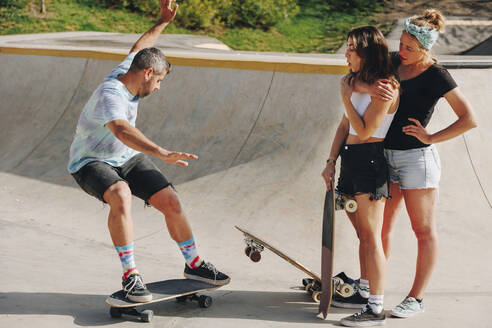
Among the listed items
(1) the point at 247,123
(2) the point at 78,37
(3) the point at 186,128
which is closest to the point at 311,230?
(1) the point at 247,123

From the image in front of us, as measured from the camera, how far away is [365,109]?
12.1ft

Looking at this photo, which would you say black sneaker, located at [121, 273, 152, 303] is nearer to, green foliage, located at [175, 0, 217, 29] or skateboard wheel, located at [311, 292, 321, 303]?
skateboard wheel, located at [311, 292, 321, 303]

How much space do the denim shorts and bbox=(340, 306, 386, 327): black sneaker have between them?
81 cm

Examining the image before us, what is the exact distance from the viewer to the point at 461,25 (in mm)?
16438

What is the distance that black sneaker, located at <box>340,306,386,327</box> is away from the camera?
378cm

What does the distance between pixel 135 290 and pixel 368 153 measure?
5.39 ft

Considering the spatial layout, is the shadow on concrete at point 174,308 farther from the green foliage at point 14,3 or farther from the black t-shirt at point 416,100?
the green foliage at point 14,3

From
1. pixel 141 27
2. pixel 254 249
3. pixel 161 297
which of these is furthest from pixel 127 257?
pixel 141 27

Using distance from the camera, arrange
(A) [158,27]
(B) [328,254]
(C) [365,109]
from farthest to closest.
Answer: (A) [158,27], (B) [328,254], (C) [365,109]

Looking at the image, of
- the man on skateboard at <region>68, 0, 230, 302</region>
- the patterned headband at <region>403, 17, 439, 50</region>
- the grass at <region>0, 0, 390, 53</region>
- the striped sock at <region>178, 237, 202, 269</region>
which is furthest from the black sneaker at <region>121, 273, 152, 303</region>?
the grass at <region>0, 0, 390, 53</region>

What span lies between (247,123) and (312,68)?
1035mm

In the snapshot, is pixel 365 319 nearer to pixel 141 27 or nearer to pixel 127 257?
pixel 127 257

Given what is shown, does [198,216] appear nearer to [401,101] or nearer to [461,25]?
[401,101]

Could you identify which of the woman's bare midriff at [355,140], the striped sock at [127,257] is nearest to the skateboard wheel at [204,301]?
the striped sock at [127,257]
